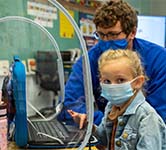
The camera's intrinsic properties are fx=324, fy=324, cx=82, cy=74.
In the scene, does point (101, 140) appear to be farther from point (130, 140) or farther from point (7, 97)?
point (7, 97)

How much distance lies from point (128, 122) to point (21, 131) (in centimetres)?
32

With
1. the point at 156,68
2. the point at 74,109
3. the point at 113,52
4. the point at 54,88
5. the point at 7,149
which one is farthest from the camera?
the point at 54,88

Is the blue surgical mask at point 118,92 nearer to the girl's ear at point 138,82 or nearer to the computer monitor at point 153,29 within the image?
the girl's ear at point 138,82

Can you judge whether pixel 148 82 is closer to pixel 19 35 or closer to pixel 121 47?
pixel 121 47

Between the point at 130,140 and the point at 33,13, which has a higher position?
the point at 33,13

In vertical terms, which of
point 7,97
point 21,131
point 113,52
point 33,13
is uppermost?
point 33,13

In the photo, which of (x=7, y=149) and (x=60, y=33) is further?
(x=60, y=33)

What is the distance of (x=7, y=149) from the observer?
92cm

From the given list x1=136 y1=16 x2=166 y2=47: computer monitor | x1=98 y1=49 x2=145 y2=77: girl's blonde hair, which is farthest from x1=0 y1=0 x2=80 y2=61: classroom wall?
x1=98 y1=49 x2=145 y2=77: girl's blonde hair

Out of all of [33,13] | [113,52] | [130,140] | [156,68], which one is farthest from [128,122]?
[33,13]

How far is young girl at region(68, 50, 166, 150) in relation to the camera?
3.02 ft

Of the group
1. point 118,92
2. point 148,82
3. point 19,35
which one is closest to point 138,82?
point 118,92

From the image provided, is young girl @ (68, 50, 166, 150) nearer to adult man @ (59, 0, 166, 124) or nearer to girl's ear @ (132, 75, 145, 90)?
girl's ear @ (132, 75, 145, 90)

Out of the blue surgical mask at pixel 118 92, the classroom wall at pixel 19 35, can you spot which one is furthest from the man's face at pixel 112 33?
the classroom wall at pixel 19 35
